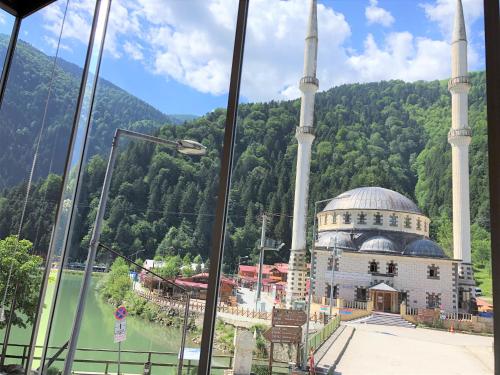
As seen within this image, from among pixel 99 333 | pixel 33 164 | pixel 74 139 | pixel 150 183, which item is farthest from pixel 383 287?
pixel 33 164

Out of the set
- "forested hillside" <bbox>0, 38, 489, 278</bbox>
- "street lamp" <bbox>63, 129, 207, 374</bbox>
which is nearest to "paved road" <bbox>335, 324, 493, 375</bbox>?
"forested hillside" <bbox>0, 38, 489, 278</bbox>

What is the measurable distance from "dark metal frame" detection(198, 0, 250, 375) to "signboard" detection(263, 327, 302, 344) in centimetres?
88

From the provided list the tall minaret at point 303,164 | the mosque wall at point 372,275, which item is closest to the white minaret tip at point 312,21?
the tall minaret at point 303,164

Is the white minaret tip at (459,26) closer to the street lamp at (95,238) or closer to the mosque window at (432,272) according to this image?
the mosque window at (432,272)

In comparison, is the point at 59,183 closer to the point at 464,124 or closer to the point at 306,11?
the point at 306,11

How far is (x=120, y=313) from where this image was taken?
222cm

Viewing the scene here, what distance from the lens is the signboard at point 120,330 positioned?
2145mm

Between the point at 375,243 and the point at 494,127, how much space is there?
1736 millimetres

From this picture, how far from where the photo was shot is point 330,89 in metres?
2.49

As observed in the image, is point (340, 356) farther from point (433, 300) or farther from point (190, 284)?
point (190, 284)

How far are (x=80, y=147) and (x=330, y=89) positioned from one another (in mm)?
1578

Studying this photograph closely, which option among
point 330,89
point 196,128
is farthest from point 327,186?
point 196,128

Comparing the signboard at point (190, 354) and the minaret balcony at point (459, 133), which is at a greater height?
the minaret balcony at point (459, 133)

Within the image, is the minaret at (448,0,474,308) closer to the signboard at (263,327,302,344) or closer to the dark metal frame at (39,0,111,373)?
the signboard at (263,327,302,344)
